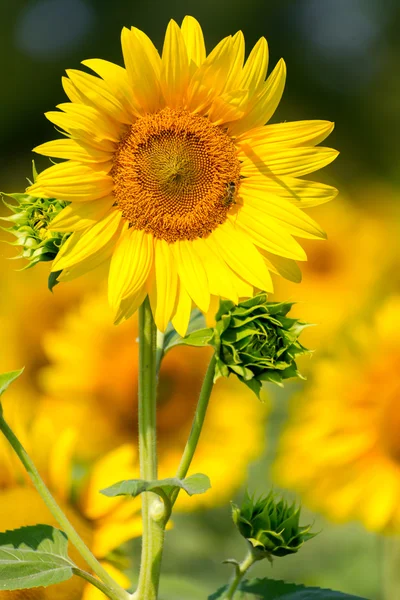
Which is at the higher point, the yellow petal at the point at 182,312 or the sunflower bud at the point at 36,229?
the sunflower bud at the point at 36,229

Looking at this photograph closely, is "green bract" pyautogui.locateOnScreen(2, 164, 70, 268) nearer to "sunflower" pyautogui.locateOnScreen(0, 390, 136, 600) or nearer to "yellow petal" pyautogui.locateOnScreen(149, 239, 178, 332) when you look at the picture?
"yellow petal" pyautogui.locateOnScreen(149, 239, 178, 332)

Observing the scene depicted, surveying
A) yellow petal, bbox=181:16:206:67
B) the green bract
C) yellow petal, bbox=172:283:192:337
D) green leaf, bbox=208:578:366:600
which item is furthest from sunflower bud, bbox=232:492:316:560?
yellow petal, bbox=181:16:206:67

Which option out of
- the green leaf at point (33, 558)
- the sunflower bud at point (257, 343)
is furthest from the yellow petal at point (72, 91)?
the green leaf at point (33, 558)

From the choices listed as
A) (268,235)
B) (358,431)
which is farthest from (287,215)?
(358,431)

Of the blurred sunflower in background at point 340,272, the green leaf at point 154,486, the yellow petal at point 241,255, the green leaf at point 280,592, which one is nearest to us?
the green leaf at point 154,486

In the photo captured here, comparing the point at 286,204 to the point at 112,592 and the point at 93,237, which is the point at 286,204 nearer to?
the point at 93,237

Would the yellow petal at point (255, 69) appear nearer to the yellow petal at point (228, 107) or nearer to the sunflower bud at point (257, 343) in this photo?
the yellow petal at point (228, 107)

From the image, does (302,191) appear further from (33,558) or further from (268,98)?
(33,558)

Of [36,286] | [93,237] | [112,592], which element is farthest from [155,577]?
[36,286]
